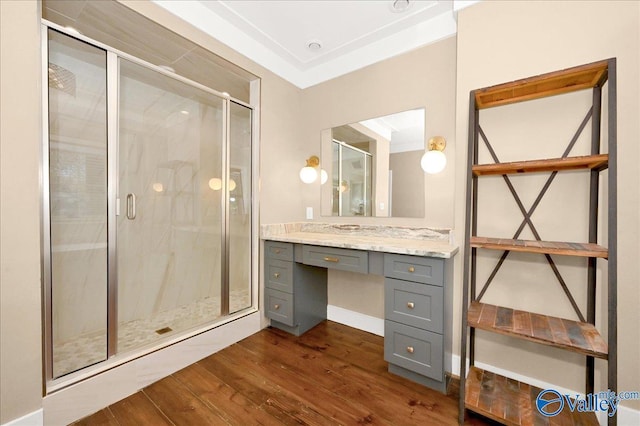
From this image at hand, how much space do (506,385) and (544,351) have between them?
330 mm

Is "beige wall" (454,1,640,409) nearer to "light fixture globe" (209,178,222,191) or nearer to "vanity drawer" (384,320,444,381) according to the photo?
"vanity drawer" (384,320,444,381)

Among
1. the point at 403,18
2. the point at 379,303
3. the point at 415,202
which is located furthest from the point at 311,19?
the point at 379,303

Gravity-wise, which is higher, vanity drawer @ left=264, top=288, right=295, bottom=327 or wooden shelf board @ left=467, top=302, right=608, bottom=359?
wooden shelf board @ left=467, top=302, right=608, bottom=359

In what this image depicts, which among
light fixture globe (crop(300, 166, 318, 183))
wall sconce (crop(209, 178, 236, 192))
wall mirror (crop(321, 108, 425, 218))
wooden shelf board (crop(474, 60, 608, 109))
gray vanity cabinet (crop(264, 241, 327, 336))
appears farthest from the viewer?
light fixture globe (crop(300, 166, 318, 183))

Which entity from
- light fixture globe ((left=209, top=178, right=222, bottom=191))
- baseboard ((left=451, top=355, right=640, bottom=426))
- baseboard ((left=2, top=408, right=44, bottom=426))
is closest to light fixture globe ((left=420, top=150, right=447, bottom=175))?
baseboard ((left=451, top=355, right=640, bottom=426))

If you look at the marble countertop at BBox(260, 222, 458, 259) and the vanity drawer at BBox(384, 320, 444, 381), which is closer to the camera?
the vanity drawer at BBox(384, 320, 444, 381)

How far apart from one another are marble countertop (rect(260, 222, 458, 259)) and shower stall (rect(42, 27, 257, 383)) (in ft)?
1.54

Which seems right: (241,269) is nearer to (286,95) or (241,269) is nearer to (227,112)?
(227,112)

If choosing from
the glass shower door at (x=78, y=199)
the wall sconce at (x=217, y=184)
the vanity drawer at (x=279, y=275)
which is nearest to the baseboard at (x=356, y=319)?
the vanity drawer at (x=279, y=275)

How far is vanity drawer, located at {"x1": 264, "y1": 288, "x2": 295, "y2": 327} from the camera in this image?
2375 mm

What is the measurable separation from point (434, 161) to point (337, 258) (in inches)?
42.9

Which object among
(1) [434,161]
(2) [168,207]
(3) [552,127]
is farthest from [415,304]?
(2) [168,207]

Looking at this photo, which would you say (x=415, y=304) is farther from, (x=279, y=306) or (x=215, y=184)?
(x=215, y=184)

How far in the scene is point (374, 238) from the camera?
235cm
